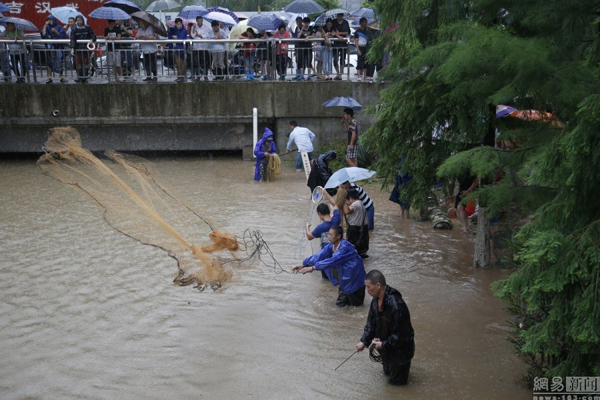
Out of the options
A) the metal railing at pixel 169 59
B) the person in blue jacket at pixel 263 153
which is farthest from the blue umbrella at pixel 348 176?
the metal railing at pixel 169 59

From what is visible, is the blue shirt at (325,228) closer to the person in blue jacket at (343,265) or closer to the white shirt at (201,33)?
the person in blue jacket at (343,265)

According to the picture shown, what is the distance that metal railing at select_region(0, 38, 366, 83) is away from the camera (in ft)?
59.6

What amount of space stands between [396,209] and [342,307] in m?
5.75

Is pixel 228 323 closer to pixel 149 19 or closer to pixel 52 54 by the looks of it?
pixel 52 54

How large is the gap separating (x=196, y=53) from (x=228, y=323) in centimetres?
1221

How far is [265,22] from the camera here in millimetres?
19359

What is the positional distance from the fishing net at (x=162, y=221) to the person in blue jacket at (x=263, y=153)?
2.35 metres

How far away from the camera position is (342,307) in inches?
345

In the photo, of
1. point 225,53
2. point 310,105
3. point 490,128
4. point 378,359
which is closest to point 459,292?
point 490,128

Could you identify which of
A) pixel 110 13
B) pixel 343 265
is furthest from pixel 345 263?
pixel 110 13

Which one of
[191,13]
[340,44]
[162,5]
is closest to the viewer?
[340,44]

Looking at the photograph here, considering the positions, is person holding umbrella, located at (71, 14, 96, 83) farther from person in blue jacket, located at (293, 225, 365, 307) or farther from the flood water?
person in blue jacket, located at (293, 225, 365, 307)

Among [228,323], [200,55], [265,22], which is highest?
[265,22]

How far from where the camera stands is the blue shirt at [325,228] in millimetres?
9398
